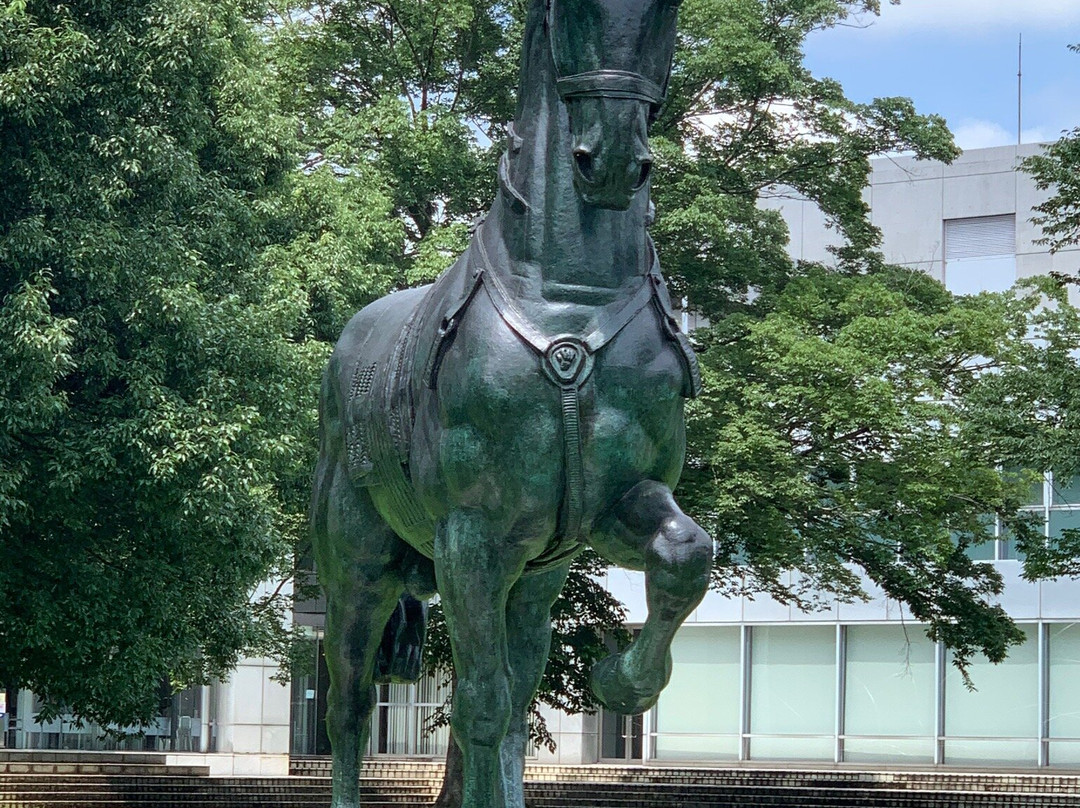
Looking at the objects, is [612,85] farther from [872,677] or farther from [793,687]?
[793,687]

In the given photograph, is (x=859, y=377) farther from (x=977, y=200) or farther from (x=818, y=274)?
(x=977, y=200)

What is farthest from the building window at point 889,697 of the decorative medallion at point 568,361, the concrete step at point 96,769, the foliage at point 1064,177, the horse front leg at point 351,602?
the decorative medallion at point 568,361

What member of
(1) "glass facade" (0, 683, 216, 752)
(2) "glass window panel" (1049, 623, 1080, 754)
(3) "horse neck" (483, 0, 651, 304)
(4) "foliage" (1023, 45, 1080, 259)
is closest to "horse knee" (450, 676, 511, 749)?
(3) "horse neck" (483, 0, 651, 304)

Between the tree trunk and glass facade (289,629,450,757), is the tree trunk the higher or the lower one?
the higher one

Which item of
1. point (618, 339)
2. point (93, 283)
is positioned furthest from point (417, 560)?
point (93, 283)

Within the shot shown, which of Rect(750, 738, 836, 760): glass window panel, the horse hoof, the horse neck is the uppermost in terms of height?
the horse neck

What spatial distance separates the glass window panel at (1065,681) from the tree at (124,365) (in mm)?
24462

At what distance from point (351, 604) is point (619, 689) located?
6.06 feet

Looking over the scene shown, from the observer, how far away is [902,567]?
25578 mm

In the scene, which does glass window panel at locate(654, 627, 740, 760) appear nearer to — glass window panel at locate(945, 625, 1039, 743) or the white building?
the white building

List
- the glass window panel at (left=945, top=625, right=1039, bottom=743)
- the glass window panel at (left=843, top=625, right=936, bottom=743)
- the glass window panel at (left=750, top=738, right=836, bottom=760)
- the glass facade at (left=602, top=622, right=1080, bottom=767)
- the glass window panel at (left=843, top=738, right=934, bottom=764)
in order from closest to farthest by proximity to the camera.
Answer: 1. the glass facade at (left=602, top=622, right=1080, bottom=767)
2. the glass window panel at (left=945, top=625, right=1039, bottom=743)
3. the glass window panel at (left=843, top=738, right=934, bottom=764)
4. the glass window panel at (left=843, top=625, right=936, bottom=743)
5. the glass window panel at (left=750, top=738, right=836, bottom=760)

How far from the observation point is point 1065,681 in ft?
131

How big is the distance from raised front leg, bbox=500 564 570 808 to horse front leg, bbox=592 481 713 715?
0.64 meters

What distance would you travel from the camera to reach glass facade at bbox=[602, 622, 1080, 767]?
131 ft
